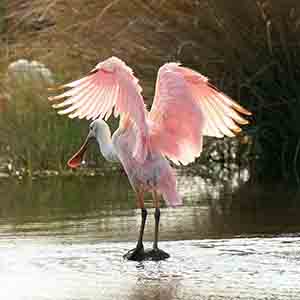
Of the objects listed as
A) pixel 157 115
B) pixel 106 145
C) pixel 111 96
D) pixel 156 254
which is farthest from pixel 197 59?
pixel 156 254

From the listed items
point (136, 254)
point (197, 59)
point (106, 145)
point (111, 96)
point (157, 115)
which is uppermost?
point (197, 59)

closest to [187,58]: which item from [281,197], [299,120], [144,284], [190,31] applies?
[190,31]

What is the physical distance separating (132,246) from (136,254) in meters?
0.65

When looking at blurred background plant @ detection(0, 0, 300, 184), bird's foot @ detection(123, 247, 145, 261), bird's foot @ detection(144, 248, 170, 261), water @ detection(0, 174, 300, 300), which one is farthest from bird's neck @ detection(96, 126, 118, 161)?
blurred background plant @ detection(0, 0, 300, 184)

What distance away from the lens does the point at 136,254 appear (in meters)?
11.0

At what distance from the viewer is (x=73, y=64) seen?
17.7 metres

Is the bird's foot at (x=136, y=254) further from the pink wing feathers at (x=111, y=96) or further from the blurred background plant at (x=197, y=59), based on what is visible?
the blurred background plant at (x=197, y=59)

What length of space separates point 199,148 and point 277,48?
16.4 ft

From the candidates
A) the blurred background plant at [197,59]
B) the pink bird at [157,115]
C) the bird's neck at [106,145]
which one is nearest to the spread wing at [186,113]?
the pink bird at [157,115]

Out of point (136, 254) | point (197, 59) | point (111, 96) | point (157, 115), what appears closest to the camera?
point (136, 254)

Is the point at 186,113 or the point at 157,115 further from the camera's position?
the point at 157,115

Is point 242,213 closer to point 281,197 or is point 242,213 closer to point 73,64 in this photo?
point 281,197

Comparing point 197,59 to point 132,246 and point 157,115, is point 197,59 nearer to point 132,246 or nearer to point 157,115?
point 157,115

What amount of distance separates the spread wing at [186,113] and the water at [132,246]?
0.78 meters
